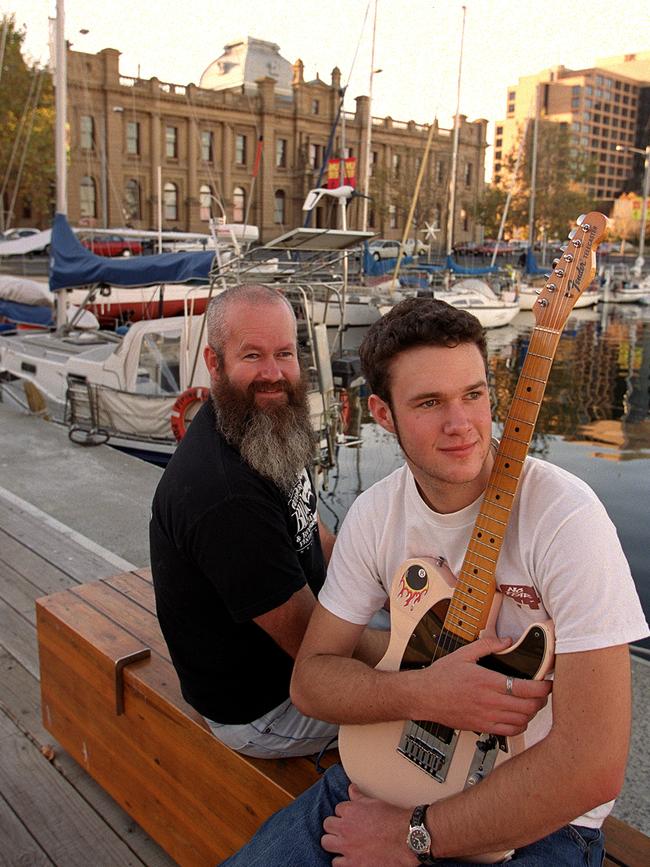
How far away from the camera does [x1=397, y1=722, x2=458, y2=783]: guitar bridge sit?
1.69 meters

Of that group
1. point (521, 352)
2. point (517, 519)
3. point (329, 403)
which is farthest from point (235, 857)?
point (521, 352)

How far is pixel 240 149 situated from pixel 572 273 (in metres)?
59.4

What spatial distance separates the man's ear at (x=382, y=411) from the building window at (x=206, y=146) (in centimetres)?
5643

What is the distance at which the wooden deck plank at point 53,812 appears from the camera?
2.57 metres

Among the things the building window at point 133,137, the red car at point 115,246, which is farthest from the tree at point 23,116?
the building window at point 133,137

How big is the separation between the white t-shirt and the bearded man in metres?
0.19

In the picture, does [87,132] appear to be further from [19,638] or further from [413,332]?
[413,332]

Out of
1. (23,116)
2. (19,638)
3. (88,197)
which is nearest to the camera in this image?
(19,638)

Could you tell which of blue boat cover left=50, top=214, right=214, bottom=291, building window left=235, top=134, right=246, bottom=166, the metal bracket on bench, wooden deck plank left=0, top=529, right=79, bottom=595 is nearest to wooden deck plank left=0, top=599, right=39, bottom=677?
wooden deck plank left=0, top=529, right=79, bottom=595

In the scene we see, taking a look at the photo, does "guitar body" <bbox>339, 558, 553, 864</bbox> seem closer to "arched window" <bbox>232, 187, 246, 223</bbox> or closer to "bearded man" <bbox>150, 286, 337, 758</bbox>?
"bearded man" <bbox>150, 286, 337, 758</bbox>

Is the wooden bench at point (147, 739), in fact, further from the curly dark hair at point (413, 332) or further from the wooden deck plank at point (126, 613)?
the curly dark hair at point (413, 332)

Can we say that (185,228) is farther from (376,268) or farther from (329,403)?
(329,403)

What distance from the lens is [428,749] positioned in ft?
5.65

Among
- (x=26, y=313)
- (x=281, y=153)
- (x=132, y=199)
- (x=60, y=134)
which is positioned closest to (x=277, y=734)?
(x=60, y=134)
